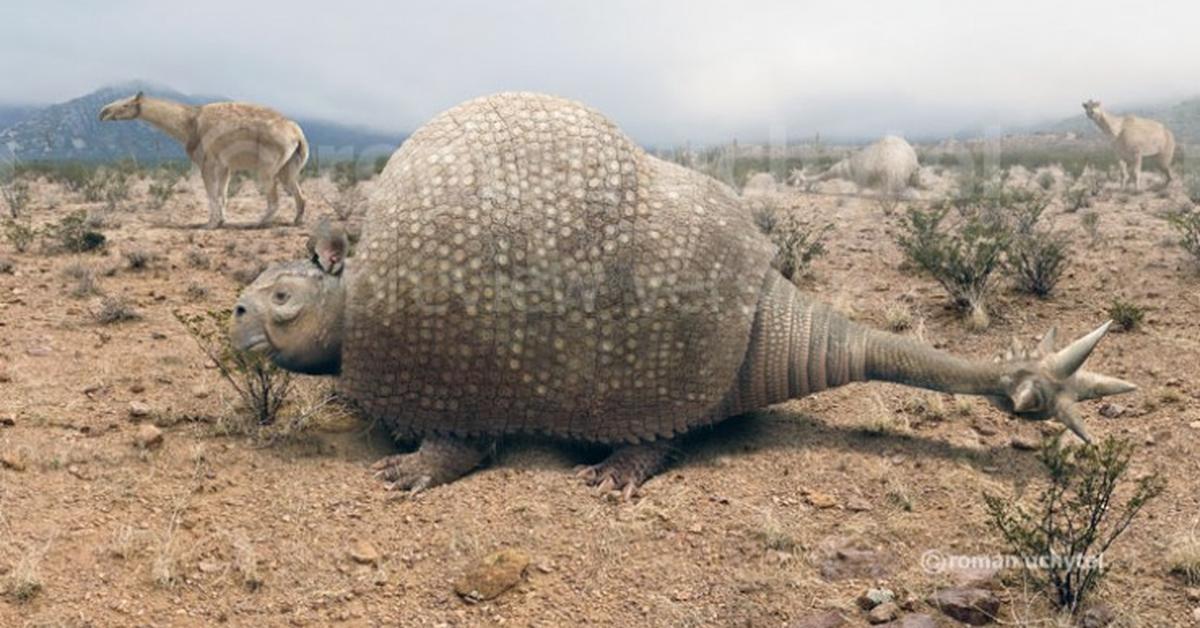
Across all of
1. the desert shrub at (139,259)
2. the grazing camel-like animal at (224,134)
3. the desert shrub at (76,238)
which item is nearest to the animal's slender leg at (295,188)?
the grazing camel-like animal at (224,134)

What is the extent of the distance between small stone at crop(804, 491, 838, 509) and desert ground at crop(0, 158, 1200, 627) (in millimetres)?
21

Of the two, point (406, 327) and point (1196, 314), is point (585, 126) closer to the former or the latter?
point (406, 327)

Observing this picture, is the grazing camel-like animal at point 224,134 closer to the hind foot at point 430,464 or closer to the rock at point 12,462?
the rock at point 12,462

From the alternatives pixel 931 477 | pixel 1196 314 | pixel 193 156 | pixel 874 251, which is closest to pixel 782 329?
pixel 931 477

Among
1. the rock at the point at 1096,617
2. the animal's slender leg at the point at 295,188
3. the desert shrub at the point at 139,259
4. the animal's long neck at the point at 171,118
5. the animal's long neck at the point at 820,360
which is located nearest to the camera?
the rock at the point at 1096,617

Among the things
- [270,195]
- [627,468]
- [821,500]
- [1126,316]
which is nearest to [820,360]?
[821,500]

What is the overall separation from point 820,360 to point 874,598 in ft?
7.44

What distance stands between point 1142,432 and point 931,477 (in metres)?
1.81

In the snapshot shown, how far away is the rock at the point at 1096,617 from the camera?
4.03 metres

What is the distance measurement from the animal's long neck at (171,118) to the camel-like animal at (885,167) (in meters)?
15.2

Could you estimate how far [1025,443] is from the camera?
640 centimetres

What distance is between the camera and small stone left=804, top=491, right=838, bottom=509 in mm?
5546

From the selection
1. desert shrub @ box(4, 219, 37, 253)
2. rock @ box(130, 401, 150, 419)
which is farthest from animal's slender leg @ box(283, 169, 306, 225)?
rock @ box(130, 401, 150, 419)

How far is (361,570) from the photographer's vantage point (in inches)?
190
